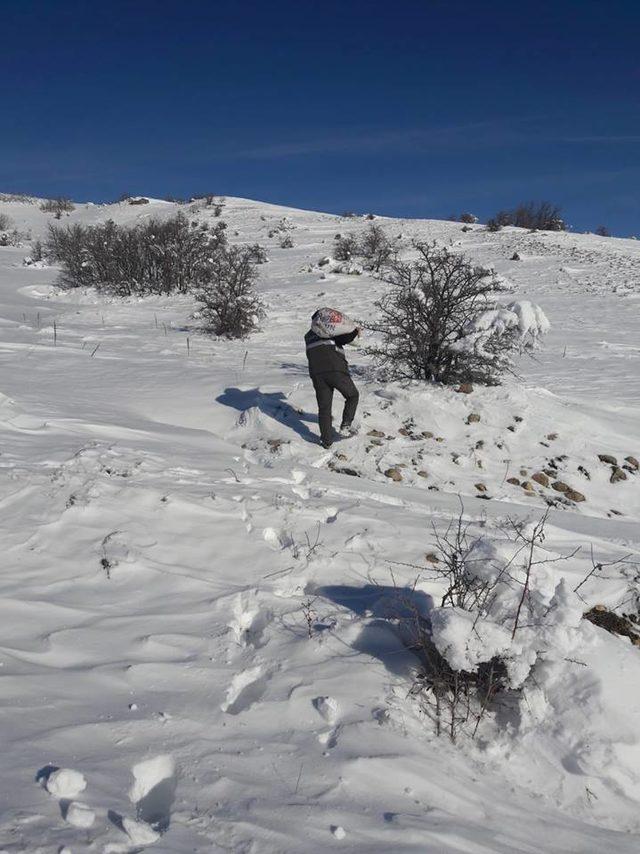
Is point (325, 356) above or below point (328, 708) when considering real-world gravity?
above

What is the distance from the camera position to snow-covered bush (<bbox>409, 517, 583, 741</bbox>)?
8.78ft

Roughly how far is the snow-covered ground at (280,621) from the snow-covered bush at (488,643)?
7cm

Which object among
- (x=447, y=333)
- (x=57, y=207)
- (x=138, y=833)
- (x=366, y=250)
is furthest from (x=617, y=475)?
(x=57, y=207)

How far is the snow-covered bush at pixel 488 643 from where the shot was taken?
2.68m

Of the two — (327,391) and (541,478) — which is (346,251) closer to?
(327,391)

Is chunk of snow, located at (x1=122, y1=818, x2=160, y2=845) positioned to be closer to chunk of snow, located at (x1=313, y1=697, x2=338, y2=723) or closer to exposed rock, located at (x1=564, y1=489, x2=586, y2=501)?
chunk of snow, located at (x1=313, y1=697, x2=338, y2=723)

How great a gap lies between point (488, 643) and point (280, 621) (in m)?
1.19

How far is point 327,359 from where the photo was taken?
6715 mm

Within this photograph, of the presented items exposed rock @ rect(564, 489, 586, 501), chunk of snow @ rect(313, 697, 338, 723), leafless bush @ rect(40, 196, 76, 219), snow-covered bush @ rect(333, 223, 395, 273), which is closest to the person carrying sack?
exposed rock @ rect(564, 489, 586, 501)

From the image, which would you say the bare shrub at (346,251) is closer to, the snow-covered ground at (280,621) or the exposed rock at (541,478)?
the snow-covered ground at (280,621)

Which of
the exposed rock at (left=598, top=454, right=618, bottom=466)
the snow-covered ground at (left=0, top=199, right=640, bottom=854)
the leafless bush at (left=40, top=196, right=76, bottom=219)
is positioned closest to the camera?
the snow-covered ground at (left=0, top=199, right=640, bottom=854)

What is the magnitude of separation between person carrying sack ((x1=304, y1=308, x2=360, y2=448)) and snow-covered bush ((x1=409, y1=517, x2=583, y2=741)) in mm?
3889

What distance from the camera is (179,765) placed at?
221 cm

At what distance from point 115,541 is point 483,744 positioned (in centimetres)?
263
